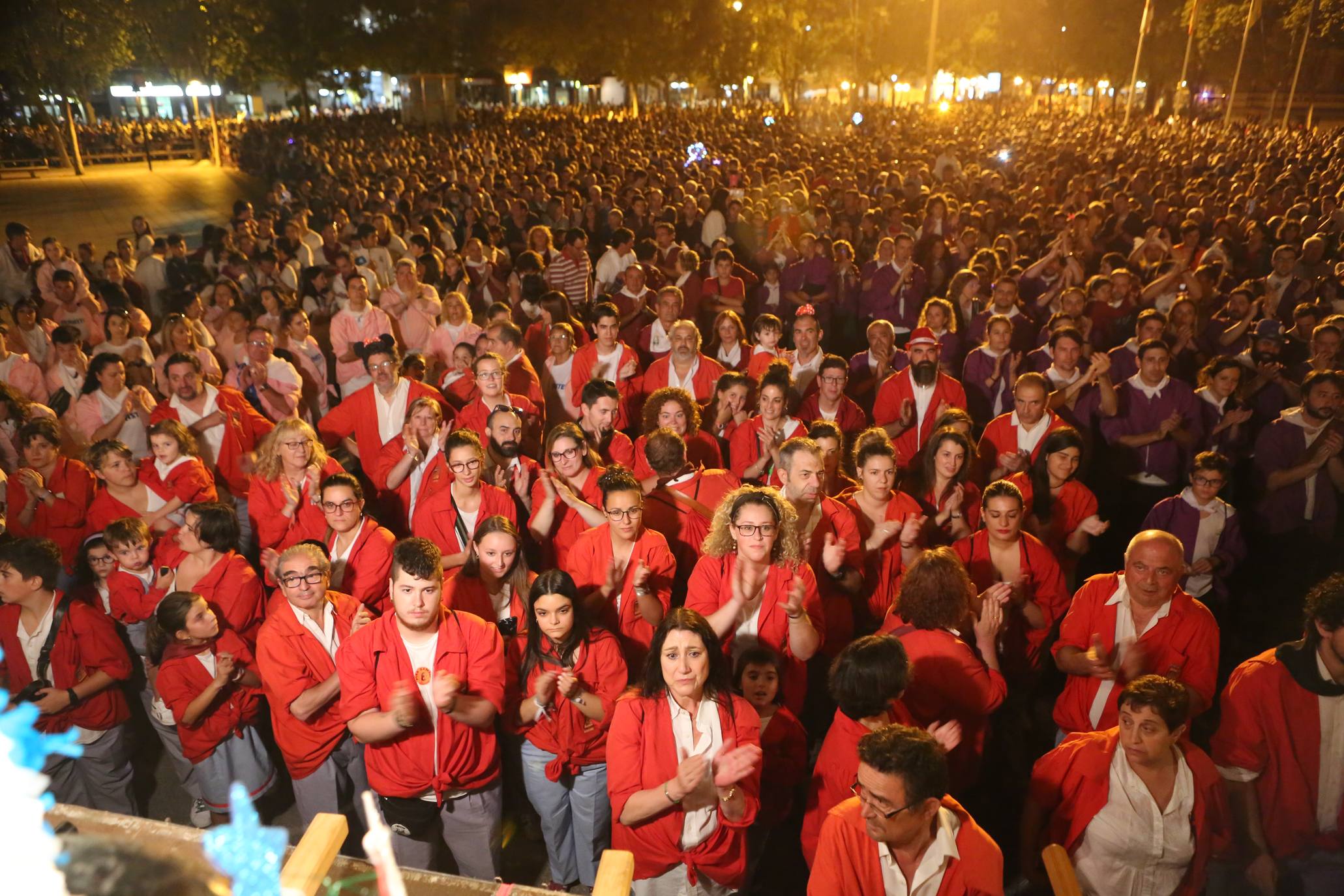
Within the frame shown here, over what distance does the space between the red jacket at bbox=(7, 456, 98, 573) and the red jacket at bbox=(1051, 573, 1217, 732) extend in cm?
562

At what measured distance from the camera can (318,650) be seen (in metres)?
3.84

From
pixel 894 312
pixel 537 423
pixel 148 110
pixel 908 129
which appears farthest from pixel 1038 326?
pixel 148 110

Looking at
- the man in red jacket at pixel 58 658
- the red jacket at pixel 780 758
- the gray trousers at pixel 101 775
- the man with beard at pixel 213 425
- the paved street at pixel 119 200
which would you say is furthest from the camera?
the paved street at pixel 119 200

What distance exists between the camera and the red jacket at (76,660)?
13.2 feet

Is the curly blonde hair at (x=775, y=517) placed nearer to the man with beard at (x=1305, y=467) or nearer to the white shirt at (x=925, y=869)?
the white shirt at (x=925, y=869)

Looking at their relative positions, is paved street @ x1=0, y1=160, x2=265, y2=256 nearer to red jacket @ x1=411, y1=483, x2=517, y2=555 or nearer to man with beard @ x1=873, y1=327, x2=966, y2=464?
red jacket @ x1=411, y1=483, x2=517, y2=555

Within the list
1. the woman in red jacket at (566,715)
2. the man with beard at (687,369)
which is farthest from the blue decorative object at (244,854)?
the man with beard at (687,369)

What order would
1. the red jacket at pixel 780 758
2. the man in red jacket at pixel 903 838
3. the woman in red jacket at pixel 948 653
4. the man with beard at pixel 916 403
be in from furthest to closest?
the man with beard at pixel 916 403, the red jacket at pixel 780 758, the woman in red jacket at pixel 948 653, the man in red jacket at pixel 903 838

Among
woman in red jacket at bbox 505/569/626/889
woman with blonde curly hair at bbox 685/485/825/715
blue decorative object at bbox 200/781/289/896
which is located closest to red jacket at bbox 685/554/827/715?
woman with blonde curly hair at bbox 685/485/825/715

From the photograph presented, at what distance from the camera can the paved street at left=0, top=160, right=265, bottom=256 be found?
23.4 metres

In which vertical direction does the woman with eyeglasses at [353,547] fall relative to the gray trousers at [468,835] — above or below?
above

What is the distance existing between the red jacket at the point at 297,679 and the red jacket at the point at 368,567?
0.63m

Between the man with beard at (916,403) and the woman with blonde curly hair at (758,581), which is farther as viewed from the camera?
the man with beard at (916,403)

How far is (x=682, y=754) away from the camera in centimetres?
311
